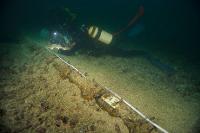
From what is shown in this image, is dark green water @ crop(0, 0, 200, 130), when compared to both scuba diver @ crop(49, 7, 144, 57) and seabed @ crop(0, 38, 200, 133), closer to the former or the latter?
scuba diver @ crop(49, 7, 144, 57)

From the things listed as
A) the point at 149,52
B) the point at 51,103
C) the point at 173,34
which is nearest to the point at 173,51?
the point at 149,52

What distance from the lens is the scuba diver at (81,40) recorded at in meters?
9.08

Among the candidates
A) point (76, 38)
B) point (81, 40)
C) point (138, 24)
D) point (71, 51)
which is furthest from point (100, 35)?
point (138, 24)

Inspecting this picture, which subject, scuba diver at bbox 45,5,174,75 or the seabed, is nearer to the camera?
the seabed

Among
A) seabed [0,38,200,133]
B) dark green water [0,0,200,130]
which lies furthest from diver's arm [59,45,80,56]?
dark green water [0,0,200,130]

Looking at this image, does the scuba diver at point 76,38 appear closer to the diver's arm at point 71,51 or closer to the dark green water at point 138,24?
the diver's arm at point 71,51

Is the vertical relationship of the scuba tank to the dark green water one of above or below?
above

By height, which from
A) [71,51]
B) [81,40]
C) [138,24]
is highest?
[138,24]

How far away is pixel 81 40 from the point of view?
9445 millimetres

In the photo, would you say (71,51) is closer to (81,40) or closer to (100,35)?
(81,40)

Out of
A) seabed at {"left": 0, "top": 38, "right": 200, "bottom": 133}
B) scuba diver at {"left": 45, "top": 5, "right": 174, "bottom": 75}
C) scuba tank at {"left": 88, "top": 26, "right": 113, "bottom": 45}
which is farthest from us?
scuba diver at {"left": 45, "top": 5, "right": 174, "bottom": 75}

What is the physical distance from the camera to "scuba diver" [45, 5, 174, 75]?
9077 millimetres

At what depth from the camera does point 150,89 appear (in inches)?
270

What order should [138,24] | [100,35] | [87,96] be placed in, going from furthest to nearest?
[138,24], [100,35], [87,96]
